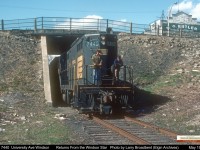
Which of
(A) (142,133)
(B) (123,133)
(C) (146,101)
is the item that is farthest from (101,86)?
(B) (123,133)

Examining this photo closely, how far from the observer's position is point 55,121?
14.7 m

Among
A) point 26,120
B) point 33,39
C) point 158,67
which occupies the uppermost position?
point 33,39

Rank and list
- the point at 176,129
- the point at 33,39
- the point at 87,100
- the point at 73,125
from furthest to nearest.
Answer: the point at 33,39 < the point at 87,100 < the point at 73,125 < the point at 176,129

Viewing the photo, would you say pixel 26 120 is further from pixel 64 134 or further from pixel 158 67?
pixel 158 67

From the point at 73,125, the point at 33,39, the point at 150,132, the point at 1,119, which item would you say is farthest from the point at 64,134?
the point at 33,39

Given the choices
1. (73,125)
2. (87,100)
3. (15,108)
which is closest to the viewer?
(73,125)

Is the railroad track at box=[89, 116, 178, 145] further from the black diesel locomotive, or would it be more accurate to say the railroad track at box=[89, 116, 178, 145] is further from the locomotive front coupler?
the black diesel locomotive

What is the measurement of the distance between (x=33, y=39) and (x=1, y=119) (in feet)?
58.5

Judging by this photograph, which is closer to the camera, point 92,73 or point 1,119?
point 1,119

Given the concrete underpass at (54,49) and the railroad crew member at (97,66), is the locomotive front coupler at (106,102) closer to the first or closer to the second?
the railroad crew member at (97,66)

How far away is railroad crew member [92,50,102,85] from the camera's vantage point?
1634cm

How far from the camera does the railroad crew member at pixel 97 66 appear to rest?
16.3m

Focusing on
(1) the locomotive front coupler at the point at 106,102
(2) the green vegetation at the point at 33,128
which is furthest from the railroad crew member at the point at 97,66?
(2) the green vegetation at the point at 33,128

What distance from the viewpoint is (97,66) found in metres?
16.4
